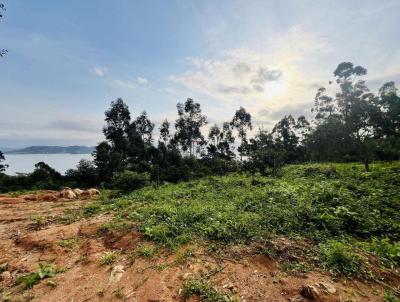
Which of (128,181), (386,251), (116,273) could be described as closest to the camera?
(116,273)

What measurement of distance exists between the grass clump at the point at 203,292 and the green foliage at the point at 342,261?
2129 mm

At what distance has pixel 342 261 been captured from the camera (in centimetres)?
507

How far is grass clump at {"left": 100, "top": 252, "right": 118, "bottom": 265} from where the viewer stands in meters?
6.08

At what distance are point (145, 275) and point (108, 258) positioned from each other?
4.66 feet

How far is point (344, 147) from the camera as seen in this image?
2581cm

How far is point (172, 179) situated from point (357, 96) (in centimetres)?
2216

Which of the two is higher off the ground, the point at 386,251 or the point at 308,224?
the point at 308,224

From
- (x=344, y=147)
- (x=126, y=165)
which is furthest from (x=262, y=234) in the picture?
(x=126, y=165)

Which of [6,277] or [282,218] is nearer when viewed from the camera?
[6,277]

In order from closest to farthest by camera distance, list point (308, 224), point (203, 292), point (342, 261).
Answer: point (203, 292) < point (342, 261) < point (308, 224)

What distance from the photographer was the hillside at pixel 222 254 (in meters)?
4.61

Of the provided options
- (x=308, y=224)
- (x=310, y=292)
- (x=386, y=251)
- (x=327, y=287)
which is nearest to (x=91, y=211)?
(x=308, y=224)

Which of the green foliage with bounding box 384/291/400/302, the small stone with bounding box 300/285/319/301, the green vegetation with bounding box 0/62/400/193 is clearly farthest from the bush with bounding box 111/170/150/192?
the green foliage with bounding box 384/291/400/302

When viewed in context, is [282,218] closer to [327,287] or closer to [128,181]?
[327,287]
